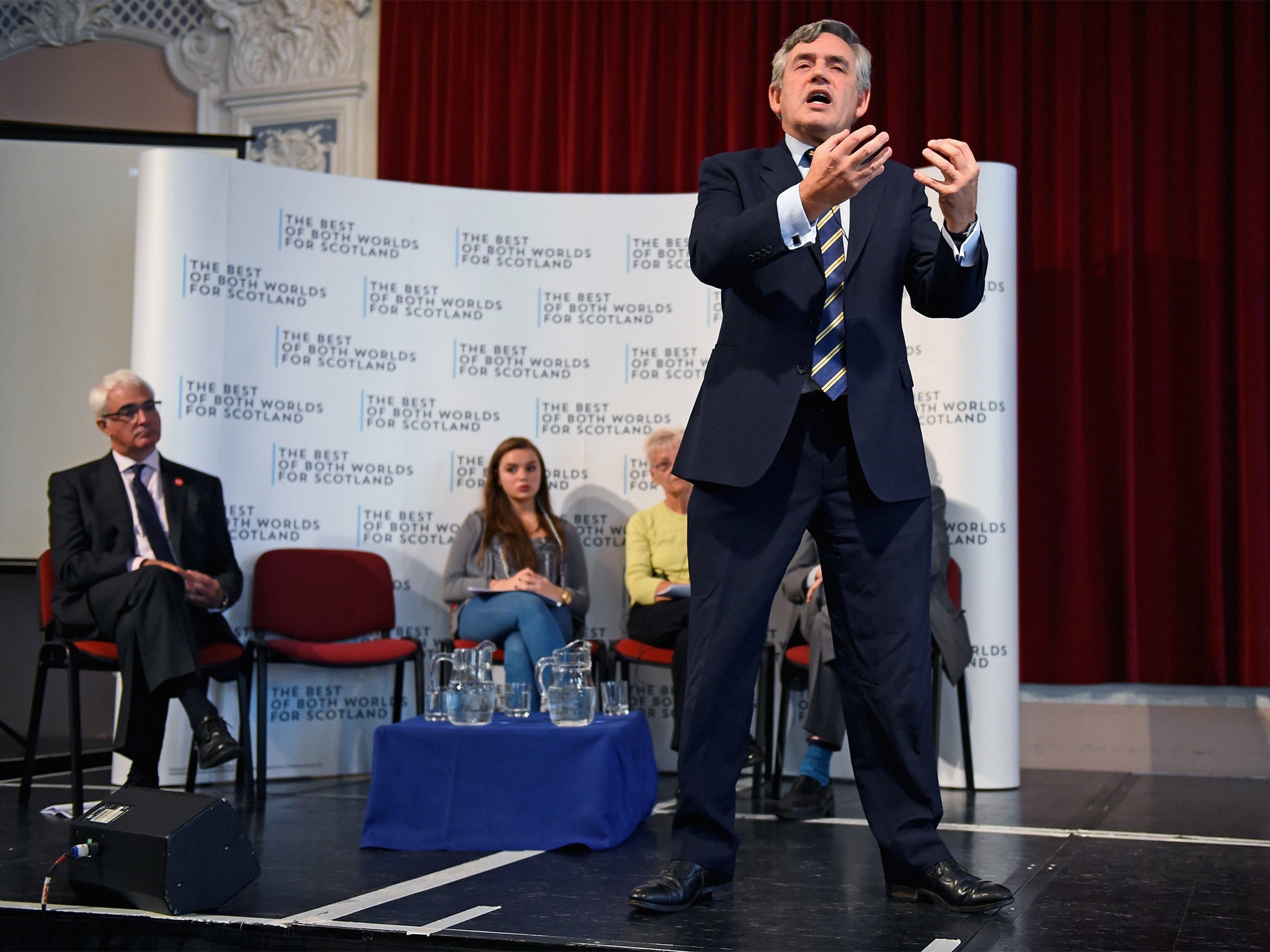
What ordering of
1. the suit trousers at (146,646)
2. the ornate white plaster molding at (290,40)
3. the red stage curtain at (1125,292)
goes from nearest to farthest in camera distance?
1. the suit trousers at (146,646)
2. the red stage curtain at (1125,292)
3. the ornate white plaster molding at (290,40)

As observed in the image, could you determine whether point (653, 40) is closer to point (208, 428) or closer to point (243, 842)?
point (208, 428)

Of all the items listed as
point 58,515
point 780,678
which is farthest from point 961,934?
point 58,515

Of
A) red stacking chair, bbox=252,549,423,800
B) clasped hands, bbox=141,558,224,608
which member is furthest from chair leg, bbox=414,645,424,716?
clasped hands, bbox=141,558,224,608

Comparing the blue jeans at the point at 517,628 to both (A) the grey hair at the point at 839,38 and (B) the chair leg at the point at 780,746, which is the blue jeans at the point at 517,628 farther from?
(A) the grey hair at the point at 839,38

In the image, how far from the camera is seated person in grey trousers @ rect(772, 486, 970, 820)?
12.4 ft

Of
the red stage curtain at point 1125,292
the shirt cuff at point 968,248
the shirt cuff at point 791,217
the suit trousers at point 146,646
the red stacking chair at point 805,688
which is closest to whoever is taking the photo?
the shirt cuff at point 791,217

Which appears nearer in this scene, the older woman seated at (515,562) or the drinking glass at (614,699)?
the drinking glass at (614,699)

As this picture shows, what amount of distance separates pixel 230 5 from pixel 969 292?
495cm

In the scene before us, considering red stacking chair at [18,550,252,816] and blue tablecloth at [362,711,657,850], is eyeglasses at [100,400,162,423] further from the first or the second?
blue tablecloth at [362,711,657,850]

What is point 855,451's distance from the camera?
7.55ft

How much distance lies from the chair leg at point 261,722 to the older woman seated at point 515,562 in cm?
66

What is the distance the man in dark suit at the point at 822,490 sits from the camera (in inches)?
90.6

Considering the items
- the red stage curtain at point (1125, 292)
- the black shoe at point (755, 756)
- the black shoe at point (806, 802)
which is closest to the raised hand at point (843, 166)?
the black shoe at point (806, 802)

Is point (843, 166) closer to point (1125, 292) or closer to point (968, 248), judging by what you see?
point (968, 248)
